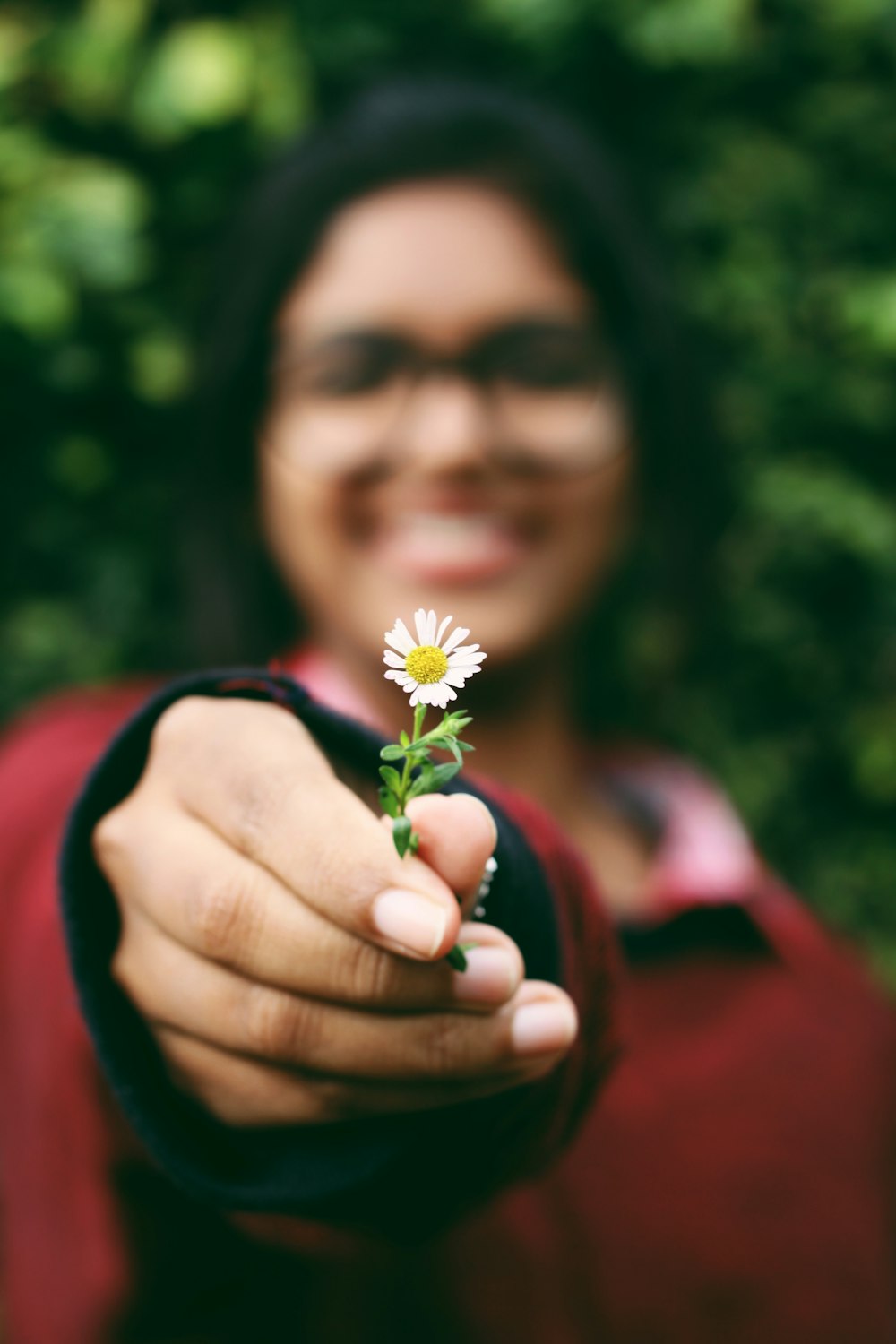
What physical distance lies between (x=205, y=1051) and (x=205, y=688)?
0.24 metres

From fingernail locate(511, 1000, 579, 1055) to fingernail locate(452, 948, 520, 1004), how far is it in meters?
0.04

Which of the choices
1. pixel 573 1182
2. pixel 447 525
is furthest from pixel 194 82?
pixel 573 1182

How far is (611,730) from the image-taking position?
204cm

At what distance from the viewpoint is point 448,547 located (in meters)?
1.39

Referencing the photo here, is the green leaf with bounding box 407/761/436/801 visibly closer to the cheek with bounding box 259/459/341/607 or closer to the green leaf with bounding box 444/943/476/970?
the green leaf with bounding box 444/943/476/970

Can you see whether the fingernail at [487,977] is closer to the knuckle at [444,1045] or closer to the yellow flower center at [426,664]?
the knuckle at [444,1045]

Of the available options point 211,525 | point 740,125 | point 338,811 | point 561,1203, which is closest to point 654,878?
point 561,1203

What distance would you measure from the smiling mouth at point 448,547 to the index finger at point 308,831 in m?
0.79

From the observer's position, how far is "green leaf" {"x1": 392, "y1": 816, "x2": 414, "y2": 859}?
467 millimetres

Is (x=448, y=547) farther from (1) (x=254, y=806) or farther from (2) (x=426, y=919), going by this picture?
(2) (x=426, y=919)

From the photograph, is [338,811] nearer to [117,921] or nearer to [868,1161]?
[117,921]

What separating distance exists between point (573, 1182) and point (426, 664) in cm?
95

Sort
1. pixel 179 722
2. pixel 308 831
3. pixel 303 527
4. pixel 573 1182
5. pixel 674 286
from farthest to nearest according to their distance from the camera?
pixel 674 286 < pixel 303 527 < pixel 573 1182 < pixel 179 722 < pixel 308 831

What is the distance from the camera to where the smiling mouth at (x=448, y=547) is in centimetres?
139
